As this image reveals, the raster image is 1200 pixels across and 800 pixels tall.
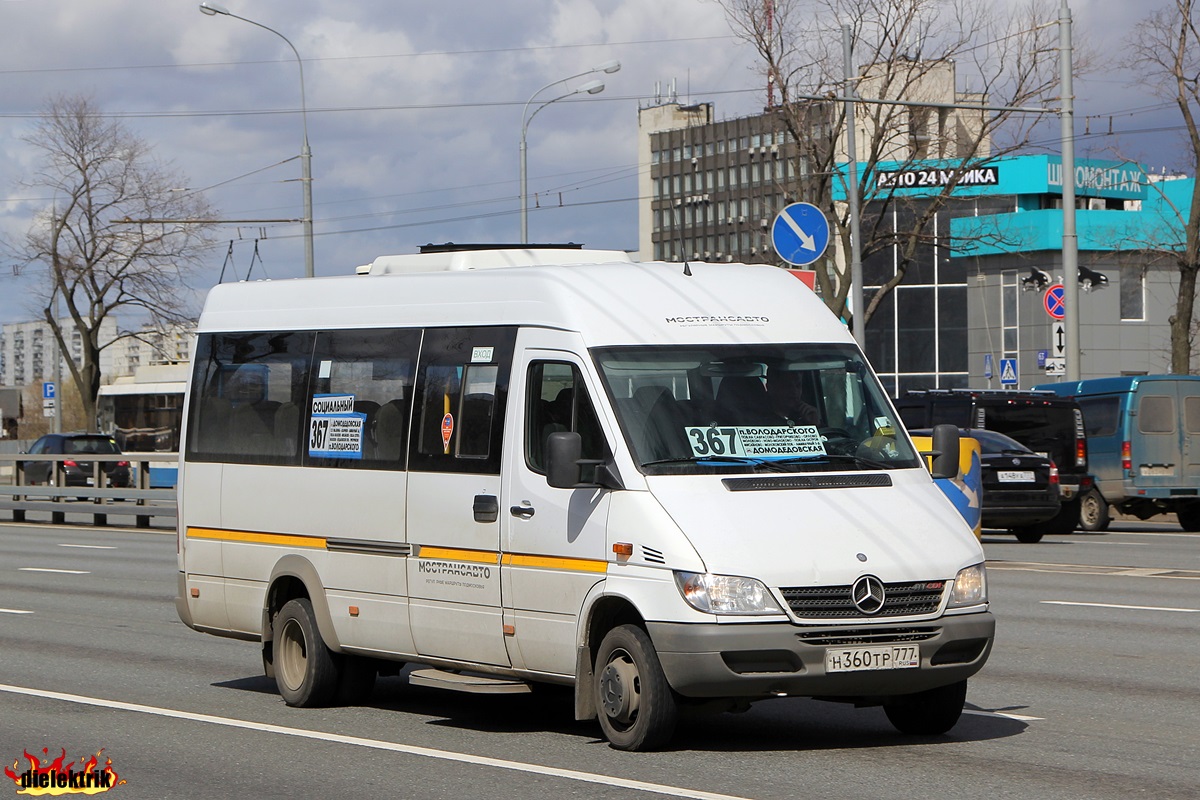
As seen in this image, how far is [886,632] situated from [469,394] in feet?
8.80

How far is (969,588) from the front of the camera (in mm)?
8422

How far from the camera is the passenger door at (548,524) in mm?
8664

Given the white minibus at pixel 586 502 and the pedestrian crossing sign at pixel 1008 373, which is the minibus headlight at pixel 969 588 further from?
the pedestrian crossing sign at pixel 1008 373

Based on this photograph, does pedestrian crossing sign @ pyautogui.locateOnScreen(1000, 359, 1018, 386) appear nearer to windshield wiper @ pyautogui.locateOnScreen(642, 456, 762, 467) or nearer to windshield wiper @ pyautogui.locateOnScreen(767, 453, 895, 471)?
windshield wiper @ pyautogui.locateOnScreen(767, 453, 895, 471)

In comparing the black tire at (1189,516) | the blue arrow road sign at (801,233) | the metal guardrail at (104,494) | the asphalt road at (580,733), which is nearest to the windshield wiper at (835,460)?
the asphalt road at (580,733)

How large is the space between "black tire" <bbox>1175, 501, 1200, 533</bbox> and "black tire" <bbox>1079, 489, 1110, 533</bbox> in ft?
4.87

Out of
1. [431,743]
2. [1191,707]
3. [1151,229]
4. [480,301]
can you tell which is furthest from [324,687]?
[1151,229]

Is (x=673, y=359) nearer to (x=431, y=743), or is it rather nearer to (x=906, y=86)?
(x=431, y=743)

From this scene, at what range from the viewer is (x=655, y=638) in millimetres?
8117

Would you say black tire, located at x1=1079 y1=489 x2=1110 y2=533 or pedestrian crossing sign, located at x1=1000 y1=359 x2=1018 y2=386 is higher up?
pedestrian crossing sign, located at x1=1000 y1=359 x2=1018 y2=386

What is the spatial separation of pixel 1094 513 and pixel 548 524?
21.5 m

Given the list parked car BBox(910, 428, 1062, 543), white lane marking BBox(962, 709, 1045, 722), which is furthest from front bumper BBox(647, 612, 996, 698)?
parked car BBox(910, 428, 1062, 543)

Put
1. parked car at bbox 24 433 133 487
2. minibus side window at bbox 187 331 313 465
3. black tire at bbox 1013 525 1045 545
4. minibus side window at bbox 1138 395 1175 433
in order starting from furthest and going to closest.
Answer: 1. parked car at bbox 24 433 133 487
2. minibus side window at bbox 1138 395 1175 433
3. black tire at bbox 1013 525 1045 545
4. minibus side window at bbox 187 331 313 465

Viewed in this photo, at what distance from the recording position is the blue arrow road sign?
21.2 m
